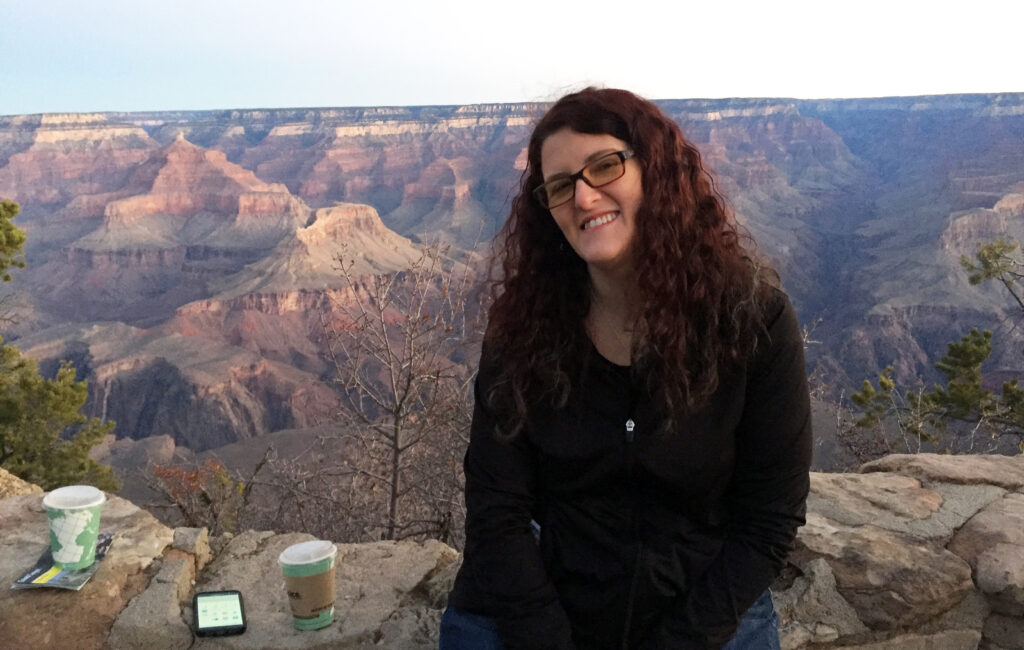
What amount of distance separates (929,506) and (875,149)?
372ft

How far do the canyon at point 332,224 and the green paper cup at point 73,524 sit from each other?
6.93 ft

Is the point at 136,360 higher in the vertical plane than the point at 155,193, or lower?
lower

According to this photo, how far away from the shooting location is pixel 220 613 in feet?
8.73

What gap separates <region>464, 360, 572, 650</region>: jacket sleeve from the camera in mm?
1882

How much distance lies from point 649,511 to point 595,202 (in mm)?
767

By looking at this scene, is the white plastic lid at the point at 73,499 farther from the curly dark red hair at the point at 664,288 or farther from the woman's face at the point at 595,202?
the woman's face at the point at 595,202

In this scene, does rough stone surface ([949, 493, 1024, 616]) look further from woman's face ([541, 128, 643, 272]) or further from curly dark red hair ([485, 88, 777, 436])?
woman's face ([541, 128, 643, 272])

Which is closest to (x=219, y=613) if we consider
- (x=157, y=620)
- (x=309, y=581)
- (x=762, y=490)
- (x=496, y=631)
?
(x=157, y=620)

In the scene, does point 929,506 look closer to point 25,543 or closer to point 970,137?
point 25,543

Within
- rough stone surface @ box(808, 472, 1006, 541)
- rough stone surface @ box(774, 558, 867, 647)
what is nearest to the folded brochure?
rough stone surface @ box(774, 558, 867, 647)

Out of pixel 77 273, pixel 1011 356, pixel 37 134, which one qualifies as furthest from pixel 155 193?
pixel 1011 356

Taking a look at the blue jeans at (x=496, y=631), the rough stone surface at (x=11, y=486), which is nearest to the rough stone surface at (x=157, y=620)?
the blue jeans at (x=496, y=631)

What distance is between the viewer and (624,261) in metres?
1.92

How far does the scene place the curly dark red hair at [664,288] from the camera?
182 centimetres
